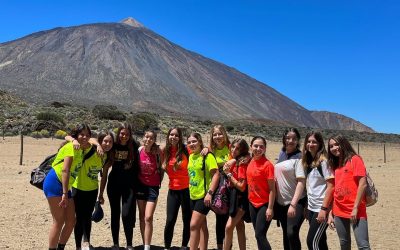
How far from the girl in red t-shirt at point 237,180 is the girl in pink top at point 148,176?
0.96 metres

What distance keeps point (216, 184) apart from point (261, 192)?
51 cm

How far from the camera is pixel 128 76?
11850 centimetres

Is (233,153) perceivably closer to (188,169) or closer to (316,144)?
(188,169)

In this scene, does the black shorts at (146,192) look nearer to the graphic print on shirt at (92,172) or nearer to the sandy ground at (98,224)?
the graphic print on shirt at (92,172)

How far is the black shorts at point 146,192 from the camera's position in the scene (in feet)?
17.8

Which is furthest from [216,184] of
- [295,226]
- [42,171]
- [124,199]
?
[42,171]

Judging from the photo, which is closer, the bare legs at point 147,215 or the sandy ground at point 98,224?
the bare legs at point 147,215

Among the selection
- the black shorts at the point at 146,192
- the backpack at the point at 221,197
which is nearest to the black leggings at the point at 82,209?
the black shorts at the point at 146,192

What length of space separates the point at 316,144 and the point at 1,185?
8.92 metres

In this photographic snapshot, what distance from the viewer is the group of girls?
427 cm

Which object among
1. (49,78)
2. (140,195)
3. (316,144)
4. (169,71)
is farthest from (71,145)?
(169,71)

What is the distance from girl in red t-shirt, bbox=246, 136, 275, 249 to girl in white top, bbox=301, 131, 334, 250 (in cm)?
38

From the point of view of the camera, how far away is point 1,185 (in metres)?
11.0

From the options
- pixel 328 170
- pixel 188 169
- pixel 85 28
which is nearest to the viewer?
pixel 328 170
